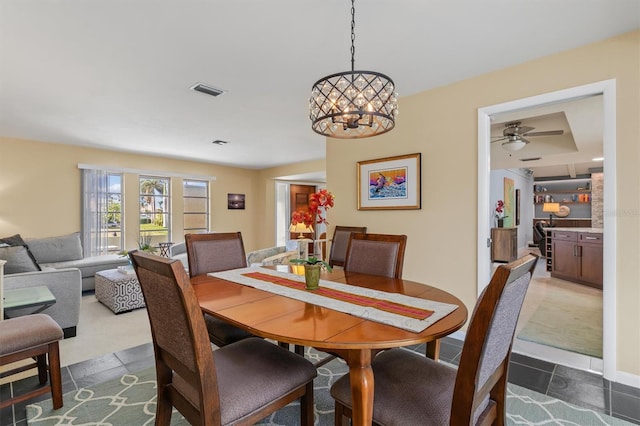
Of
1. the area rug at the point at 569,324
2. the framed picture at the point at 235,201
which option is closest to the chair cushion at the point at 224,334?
the area rug at the point at 569,324

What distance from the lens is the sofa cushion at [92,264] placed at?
443cm

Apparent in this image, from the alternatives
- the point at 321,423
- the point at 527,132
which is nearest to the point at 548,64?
the point at 527,132

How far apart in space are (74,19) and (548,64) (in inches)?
129

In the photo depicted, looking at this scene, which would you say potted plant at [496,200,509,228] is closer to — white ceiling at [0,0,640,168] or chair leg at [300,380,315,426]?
white ceiling at [0,0,640,168]

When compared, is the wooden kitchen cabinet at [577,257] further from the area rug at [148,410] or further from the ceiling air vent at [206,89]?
the ceiling air vent at [206,89]

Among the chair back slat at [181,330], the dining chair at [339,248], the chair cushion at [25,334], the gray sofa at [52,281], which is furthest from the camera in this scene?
the dining chair at [339,248]

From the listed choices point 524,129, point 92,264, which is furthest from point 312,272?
point 92,264

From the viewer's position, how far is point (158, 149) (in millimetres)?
5402

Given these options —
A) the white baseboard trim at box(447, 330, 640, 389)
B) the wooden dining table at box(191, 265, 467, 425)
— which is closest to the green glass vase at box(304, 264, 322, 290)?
the wooden dining table at box(191, 265, 467, 425)

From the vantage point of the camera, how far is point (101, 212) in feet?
17.7

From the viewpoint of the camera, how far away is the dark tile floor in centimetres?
185

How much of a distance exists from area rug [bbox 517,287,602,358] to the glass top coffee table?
4.07 metres

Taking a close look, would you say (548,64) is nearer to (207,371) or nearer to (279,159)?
(207,371)

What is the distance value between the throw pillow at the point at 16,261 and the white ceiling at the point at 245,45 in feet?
4.99
